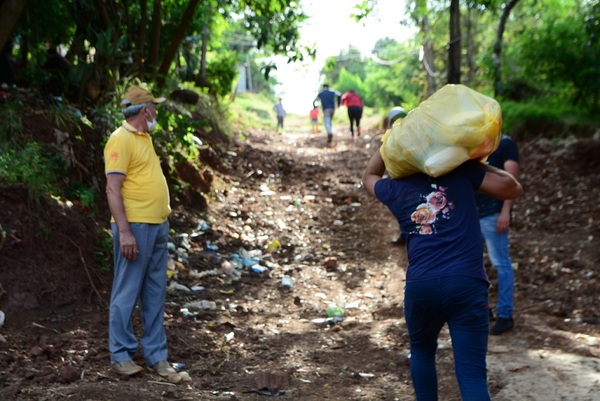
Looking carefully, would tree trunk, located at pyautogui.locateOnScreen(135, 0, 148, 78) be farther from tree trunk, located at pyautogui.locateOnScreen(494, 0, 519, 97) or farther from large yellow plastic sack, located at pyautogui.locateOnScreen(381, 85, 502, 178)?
large yellow plastic sack, located at pyautogui.locateOnScreen(381, 85, 502, 178)

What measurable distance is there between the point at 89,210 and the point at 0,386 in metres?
3.18

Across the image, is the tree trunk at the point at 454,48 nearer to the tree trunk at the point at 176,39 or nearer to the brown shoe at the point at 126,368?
the tree trunk at the point at 176,39

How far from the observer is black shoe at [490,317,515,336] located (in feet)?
19.3

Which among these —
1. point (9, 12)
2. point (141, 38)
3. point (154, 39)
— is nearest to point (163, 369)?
point (9, 12)

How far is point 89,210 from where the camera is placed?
23.5ft

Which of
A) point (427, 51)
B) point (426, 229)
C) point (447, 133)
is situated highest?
point (427, 51)

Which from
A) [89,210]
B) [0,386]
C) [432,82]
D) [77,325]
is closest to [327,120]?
[432,82]

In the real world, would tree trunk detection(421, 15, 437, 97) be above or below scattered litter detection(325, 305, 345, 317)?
above

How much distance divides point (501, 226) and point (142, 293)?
2.79m

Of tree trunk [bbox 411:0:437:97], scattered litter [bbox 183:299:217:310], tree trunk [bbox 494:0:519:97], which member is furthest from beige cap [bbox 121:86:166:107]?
tree trunk [bbox 411:0:437:97]

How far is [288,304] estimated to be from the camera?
7188mm

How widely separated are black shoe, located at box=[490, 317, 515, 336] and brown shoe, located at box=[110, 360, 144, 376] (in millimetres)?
2895

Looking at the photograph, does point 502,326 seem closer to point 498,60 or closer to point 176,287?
point 176,287

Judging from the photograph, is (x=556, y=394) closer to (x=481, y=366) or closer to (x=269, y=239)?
(x=481, y=366)
